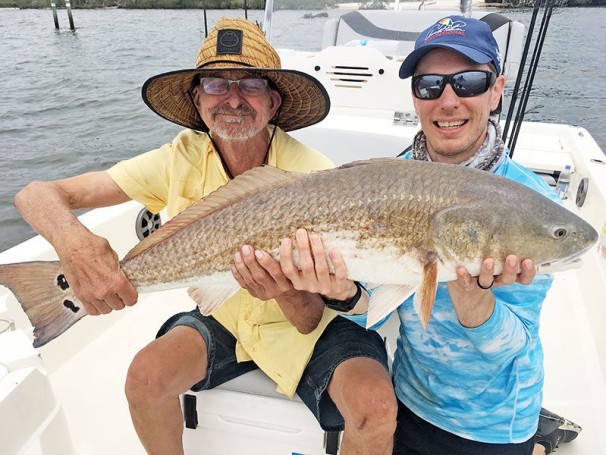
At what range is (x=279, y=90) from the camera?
271 centimetres

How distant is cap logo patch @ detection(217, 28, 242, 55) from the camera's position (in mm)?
2482

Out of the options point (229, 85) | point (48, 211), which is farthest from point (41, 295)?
point (229, 85)

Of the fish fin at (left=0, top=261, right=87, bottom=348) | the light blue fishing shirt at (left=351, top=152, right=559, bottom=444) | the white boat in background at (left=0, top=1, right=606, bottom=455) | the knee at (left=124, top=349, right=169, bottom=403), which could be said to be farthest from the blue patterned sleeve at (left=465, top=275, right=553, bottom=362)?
the fish fin at (left=0, top=261, right=87, bottom=348)

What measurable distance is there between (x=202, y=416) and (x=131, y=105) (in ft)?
42.7

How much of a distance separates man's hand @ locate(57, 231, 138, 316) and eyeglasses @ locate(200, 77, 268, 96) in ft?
2.97

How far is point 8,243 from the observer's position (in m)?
7.81

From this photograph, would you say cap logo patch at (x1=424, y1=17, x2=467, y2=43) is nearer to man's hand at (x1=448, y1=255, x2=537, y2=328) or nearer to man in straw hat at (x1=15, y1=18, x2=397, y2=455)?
man in straw hat at (x1=15, y1=18, x2=397, y2=455)

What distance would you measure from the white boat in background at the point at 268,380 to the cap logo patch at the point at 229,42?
153 cm

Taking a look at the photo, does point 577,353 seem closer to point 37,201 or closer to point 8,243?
point 37,201

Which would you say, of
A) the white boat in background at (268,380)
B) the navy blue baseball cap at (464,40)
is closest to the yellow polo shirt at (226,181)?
the white boat in background at (268,380)

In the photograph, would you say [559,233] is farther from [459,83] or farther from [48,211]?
[48,211]

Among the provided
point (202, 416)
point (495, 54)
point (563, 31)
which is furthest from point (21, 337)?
point (563, 31)

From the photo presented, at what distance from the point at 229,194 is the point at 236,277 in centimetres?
33

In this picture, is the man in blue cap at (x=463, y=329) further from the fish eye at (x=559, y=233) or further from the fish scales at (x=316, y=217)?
the fish scales at (x=316, y=217)
